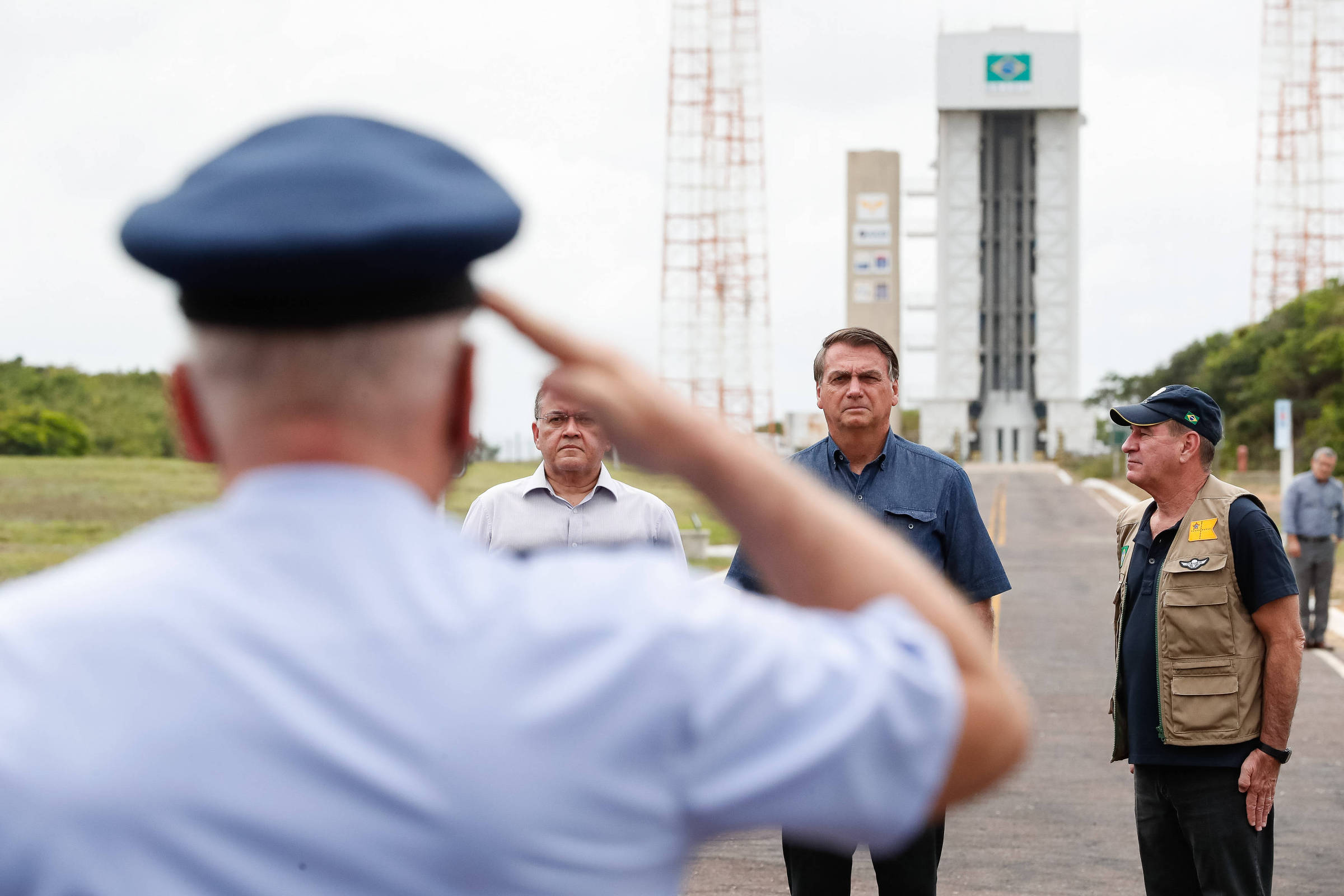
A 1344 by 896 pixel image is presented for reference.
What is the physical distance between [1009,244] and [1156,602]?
89130 mm

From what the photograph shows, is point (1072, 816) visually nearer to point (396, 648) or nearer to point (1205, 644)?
point (1205, 644)

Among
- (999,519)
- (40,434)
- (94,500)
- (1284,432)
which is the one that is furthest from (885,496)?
(40,434)

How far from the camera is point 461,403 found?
1.28m

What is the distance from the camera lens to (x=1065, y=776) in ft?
27.9

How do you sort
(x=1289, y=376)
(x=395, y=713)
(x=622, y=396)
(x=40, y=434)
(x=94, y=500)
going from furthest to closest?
(x=1289, y=376), (x=40, y=434), (x=94, y=500), (x=622, y=396), (x=395, y=713)

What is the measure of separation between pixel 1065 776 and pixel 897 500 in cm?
430

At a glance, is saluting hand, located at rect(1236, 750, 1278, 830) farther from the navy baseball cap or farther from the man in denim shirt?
the navy baseball cap

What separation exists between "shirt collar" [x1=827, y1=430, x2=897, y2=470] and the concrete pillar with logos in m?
89.0

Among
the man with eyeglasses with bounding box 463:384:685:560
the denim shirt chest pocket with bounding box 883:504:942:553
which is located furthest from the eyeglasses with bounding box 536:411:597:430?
the denim shirt chest pocket with bounding box 883:504:942:553

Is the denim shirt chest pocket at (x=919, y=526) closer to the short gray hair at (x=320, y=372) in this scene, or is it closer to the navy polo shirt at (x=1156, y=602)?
the navy polo shirt at (x=1156, y=602)

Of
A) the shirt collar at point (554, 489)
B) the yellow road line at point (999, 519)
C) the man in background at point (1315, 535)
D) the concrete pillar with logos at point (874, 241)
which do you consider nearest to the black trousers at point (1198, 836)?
the shirt collar at point (554, 489)

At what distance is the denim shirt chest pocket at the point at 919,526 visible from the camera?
491 centimetres

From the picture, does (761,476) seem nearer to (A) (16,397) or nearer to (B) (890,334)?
(A) (16,397)

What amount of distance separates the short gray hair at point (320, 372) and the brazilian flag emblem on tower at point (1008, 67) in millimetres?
93155
